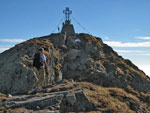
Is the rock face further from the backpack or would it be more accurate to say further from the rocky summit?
the backpack

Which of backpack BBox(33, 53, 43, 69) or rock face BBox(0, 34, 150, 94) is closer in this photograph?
backpack BBox(33, 53, 43, 69)

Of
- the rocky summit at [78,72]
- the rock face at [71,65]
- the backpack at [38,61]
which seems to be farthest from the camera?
the rock face at [71,65]

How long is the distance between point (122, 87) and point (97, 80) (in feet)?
9.80

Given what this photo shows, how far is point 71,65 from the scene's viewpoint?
26141 millimetres

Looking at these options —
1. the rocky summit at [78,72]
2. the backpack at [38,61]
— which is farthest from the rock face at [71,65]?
the backpack at [38,61]

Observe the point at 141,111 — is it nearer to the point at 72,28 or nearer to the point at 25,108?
the point at 25,108

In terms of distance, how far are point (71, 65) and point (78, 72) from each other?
1.69 meters

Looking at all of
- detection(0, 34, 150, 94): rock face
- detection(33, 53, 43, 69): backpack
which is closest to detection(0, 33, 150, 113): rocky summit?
detection(0, 34, 150, 94): rock face

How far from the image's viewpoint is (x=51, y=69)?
24.8 meters

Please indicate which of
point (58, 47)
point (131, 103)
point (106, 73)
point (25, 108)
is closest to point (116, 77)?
point (106, 73)

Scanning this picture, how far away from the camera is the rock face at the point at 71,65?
22.5 meters

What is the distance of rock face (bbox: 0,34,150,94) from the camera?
888 inches

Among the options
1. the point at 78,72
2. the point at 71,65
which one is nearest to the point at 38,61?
the point at 78,72

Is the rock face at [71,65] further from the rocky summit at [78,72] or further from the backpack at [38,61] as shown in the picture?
the backpack at [38,61]
